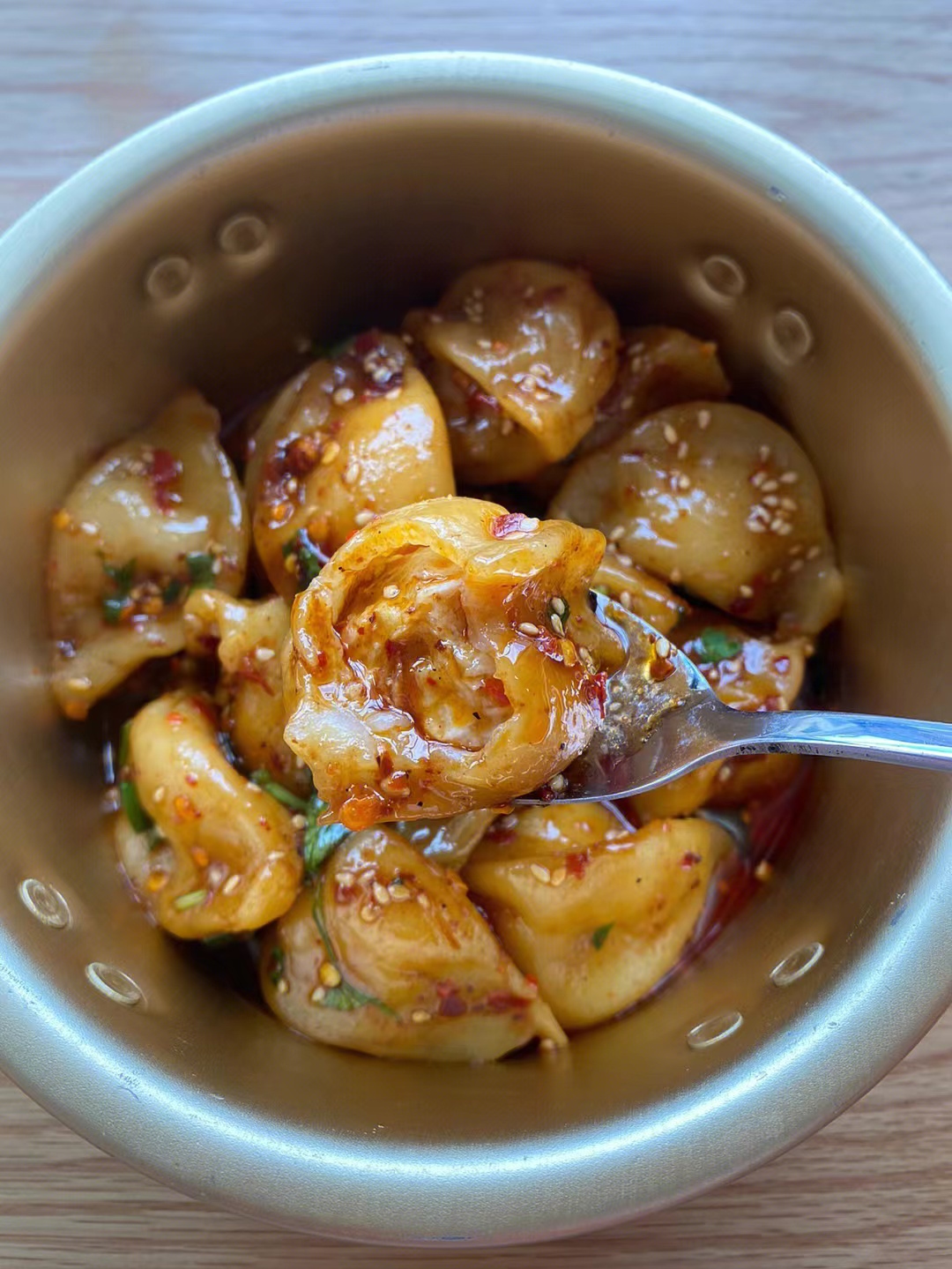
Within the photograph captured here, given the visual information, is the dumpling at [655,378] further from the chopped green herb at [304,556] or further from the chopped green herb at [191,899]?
the chopped green herb at [191,899]

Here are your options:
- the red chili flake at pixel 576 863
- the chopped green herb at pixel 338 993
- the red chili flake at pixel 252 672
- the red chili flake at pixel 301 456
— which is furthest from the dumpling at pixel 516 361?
the chopped green herb at pixel 338 993

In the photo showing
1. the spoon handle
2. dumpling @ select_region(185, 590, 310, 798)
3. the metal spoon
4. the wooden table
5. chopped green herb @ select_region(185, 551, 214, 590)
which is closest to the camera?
the spoon handle

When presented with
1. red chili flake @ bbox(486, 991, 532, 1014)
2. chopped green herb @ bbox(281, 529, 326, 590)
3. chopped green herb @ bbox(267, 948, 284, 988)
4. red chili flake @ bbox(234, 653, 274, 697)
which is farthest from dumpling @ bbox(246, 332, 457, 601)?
red chili flake @ bbox(486, 991, 532, 1014)

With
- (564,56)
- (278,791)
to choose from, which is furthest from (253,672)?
(564,56)

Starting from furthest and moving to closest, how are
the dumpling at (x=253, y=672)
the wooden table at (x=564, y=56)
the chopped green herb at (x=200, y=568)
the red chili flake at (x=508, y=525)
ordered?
the wooden table at (x=564, y=56), the chopped green herb at (x=200, y=568), the dumpling at (x=253, y=672), the red chili flake at (x=508, y=525)

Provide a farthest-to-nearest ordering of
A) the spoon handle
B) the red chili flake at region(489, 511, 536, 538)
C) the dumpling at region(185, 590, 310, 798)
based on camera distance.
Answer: the dumpling at region(185, 590, 310, 798), the red chili flake at region(489, 511, 536, 538), the spoon handle

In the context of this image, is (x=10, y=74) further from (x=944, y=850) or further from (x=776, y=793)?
(x=944, y=850)

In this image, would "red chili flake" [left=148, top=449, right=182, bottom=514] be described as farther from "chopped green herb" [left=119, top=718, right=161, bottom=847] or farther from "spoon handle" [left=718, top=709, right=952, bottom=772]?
"spoon handle" [left=718, top=709, right=952, bottom=772]

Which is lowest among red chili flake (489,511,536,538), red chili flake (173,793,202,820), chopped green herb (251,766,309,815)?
chopped green herb (251,766,309,815)
